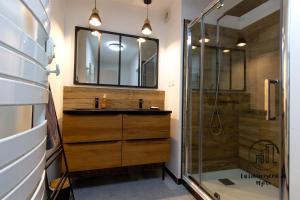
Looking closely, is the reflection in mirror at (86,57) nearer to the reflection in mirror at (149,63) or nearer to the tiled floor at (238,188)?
the reflection in mirror at (149,63)

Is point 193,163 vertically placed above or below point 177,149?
below

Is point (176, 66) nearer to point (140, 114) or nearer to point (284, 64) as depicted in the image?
point (140, 114)

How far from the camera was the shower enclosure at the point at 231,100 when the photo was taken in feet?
7.27

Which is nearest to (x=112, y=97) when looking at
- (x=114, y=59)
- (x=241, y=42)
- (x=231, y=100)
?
(x=114, y=59)

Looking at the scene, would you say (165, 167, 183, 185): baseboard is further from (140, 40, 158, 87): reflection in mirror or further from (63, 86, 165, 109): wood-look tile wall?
(140, 40, 158, 87): reflection in mirror

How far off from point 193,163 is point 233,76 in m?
1.38

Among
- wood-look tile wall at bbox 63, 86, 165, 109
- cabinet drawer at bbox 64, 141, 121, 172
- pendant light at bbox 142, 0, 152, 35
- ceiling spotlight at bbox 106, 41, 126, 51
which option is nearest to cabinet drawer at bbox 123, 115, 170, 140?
cabinet drawer at bbox 64, 141, 121, 172

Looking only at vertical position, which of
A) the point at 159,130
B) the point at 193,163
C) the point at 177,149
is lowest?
the point at 193,163

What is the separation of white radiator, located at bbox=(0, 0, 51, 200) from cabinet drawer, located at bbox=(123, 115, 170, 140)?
148cm

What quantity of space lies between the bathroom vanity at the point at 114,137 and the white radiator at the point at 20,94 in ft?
4.39

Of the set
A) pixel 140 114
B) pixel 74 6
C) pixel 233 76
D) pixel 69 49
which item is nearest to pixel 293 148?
pixel 140 114

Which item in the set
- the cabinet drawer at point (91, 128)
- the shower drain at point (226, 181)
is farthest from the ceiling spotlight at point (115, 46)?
the shower drain at point (226, 181)

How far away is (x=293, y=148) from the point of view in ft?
3.87

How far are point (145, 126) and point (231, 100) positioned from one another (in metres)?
1.35
